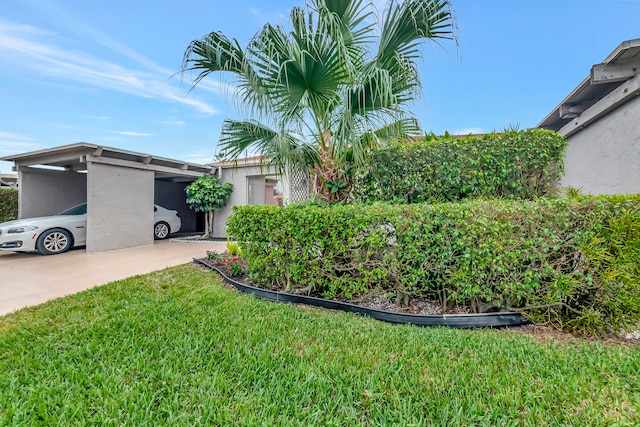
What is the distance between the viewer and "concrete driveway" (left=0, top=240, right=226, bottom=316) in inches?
151

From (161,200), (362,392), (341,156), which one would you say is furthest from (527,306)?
(161,200)

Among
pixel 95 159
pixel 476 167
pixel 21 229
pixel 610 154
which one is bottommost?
pixel 21 229

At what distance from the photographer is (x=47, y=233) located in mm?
6699

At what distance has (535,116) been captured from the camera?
6730mm

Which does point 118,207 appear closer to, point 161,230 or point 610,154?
point 161,230

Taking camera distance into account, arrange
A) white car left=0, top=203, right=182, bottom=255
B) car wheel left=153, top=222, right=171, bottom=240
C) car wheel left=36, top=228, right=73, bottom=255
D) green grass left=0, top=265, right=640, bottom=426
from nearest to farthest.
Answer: green grass left=0, top=265, right=640, bottom=426
white car left=0, top=203, right=182, bottom=255
car wheel left=36, top=228, right=73, bottom=255
car wheel left=153, top=222, right=171, bottom=240

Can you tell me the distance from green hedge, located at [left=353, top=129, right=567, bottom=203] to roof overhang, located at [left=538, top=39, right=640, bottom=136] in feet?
5.50

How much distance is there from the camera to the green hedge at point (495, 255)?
2.53 metres

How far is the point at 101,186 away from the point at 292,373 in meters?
7.84

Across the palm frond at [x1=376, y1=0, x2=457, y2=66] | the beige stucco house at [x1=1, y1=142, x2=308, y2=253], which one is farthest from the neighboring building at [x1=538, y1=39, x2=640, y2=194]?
the beige stucco house at [x1=1, y1=142, x2=308, y2=253]

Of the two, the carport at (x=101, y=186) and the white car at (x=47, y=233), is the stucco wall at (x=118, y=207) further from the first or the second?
the white car at (x=47, y=233)

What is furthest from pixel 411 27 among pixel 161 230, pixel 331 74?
pixel 161 230

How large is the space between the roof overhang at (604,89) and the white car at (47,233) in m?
11.7

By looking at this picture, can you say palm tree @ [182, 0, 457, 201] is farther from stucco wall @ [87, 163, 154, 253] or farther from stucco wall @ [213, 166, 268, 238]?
stucco wall @ [213, 166, 268, 238]
